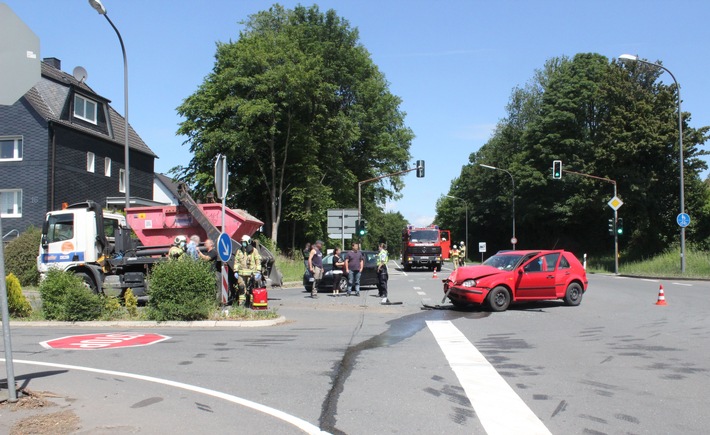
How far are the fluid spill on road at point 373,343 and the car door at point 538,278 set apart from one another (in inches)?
52.5

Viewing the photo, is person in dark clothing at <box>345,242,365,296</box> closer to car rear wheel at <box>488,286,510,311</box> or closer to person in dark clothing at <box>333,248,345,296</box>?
person in dark clothing at <box>333,248,345,296</box>

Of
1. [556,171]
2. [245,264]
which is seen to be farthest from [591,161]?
[245,264]

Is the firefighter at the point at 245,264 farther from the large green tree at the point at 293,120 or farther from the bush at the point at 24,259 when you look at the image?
the large green tree at the point at 293,120

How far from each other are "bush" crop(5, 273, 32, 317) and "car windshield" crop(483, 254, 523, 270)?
11110mm

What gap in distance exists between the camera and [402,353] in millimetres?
8805

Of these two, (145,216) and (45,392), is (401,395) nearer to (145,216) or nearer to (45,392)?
(45,392)

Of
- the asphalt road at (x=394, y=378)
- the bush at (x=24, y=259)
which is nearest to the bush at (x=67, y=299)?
the asphalt road at (x=394, y=378)

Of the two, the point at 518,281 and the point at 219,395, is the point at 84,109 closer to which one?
the point at 518,281

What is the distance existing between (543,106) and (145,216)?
160 feet

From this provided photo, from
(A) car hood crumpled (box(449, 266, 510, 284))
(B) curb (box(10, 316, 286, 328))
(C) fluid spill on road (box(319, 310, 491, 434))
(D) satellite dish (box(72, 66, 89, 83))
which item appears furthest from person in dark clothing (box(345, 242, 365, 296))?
(D) satellite dish (box(72, 66, 89, 83))

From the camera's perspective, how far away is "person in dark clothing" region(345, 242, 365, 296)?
19.1 metres

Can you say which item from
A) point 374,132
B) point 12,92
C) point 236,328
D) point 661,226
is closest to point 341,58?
point 374,132

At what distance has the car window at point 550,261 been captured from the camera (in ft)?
51.3

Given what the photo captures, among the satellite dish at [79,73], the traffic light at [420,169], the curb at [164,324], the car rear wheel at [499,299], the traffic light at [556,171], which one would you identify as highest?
the satellite dish at [79,73]
